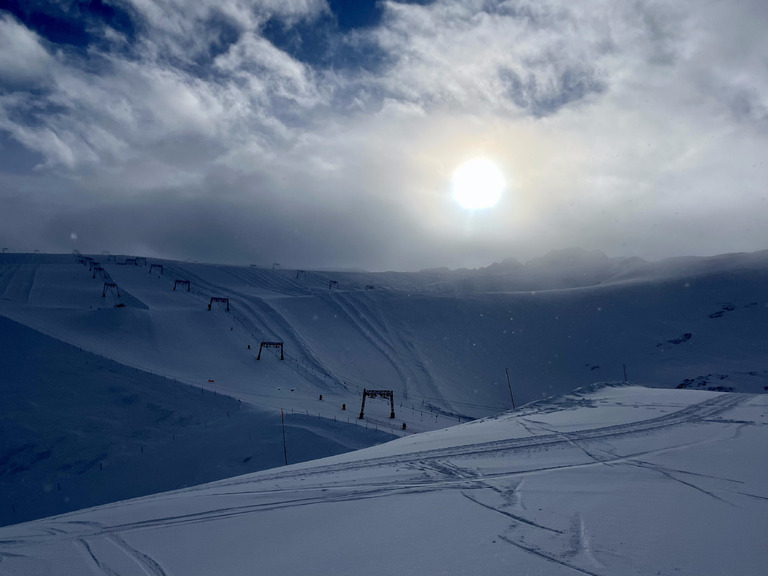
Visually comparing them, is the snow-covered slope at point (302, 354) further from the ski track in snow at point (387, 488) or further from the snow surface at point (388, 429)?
the ski track in snow at point (387, 488)

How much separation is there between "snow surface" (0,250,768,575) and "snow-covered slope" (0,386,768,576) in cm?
4

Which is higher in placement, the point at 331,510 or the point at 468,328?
the point at 468,328

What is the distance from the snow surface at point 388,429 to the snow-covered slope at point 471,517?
0.04m

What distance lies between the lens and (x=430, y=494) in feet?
23.4

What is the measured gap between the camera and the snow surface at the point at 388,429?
17.7ft

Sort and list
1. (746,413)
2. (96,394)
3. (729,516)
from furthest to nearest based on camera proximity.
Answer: (96,394) → (746,413) → (729,516)

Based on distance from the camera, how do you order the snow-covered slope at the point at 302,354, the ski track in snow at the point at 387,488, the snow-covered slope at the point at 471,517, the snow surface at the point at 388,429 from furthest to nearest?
the snow-covered slope at the point at 302,354 < the ski track in snow at the point at 387,488 < the snow surface at the point at 388,429 < the snow-covered slope at the point at 471,517

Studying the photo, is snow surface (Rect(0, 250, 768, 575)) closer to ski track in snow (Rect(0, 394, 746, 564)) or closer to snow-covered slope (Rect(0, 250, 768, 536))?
ski track in snow (Rect(0, 394, 746, 564))

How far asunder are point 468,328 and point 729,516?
4905 cm

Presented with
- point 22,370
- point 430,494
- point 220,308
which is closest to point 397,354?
point 220,308

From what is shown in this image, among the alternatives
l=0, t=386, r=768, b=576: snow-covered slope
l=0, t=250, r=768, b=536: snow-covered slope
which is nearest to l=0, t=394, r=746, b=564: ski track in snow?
l=0, t=386, r=768, b=576: snow-covered slope

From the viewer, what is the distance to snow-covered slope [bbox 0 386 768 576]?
480cm

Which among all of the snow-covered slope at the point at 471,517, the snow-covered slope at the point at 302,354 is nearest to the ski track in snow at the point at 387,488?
the snow-covered slope at the point at 471,517

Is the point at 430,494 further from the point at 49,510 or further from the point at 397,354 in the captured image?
the point at 397,354
